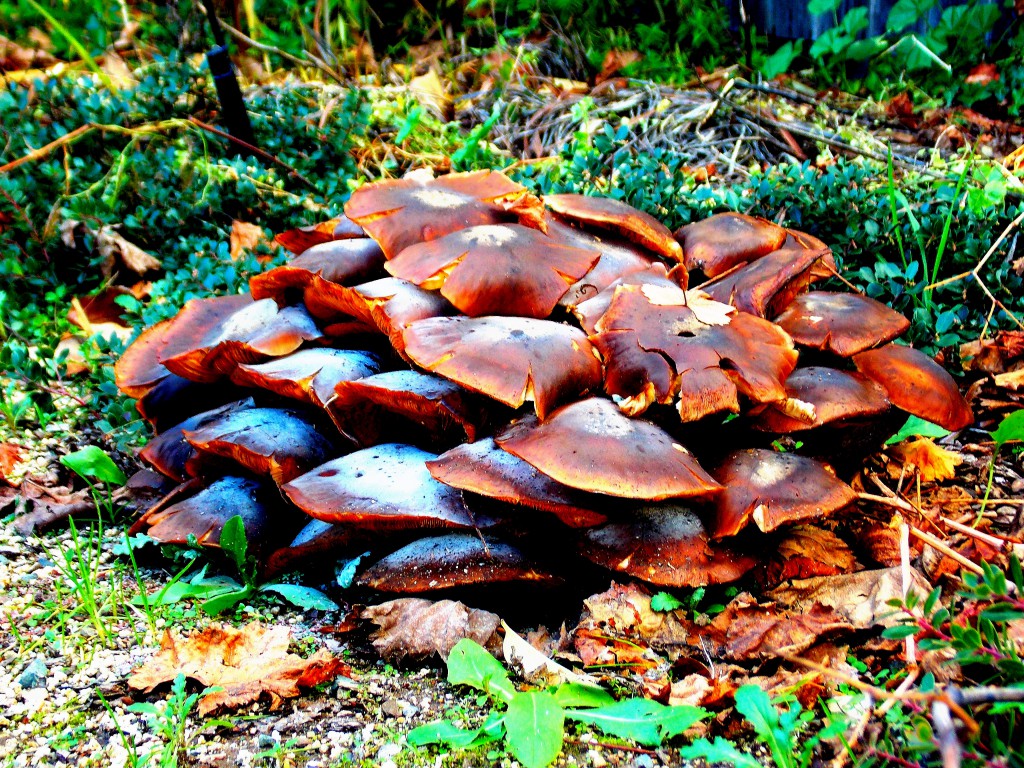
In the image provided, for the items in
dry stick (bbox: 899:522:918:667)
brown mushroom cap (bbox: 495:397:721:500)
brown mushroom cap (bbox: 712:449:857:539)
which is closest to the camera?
dry stick (bbox: 899:522:918:667)

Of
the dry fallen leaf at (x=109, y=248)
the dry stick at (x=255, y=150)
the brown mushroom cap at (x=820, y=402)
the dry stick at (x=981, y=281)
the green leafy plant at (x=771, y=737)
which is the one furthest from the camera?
the dry stick at (x=255, y=150)

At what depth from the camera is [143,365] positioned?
2.31m

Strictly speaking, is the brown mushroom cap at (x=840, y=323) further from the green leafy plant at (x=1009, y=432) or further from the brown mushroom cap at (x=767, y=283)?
the green leafy plant at (x=1009, y=432)

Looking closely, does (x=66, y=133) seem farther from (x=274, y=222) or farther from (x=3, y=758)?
(x=3, y=758)

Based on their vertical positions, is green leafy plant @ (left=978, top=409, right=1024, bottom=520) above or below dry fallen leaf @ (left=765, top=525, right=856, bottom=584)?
above

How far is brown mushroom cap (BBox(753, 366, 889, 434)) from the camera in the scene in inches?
70.1

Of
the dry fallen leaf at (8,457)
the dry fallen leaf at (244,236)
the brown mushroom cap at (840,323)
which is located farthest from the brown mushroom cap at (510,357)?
the dry fallen leaf at (244,236)

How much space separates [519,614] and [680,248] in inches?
46.4

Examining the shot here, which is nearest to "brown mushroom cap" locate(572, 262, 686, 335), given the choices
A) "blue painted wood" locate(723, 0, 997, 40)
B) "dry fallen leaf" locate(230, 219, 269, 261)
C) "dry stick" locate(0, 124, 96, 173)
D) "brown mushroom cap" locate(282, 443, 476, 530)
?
"brown mushroom cap" locate(282, 443, 476, 530)

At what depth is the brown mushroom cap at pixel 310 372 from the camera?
192 centimetres

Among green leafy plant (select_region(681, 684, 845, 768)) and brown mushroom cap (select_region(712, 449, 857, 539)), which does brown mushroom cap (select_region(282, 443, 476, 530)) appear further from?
green leafy plant (select_region(681, 684, 845, 768))

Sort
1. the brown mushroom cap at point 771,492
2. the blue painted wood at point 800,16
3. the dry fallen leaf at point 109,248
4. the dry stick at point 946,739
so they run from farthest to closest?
the blue painted wood at point 800,16 < the dry fallen leaf at point 109,248 < the brown mushroom cap at point 771,492 < the dry stick at point 946,739

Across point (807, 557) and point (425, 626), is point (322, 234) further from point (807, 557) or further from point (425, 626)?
point (807, 557)

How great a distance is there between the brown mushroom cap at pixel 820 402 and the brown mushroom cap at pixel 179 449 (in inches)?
53.3
